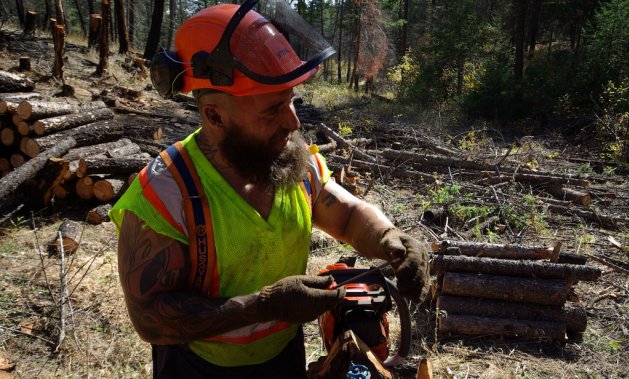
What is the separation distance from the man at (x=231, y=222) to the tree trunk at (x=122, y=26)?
47.0 feet

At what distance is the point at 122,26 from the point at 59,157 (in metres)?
10.6

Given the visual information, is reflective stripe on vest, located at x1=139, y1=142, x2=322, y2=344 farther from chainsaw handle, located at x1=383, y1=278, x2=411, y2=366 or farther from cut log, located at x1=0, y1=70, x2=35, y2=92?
cut log, located at x1=0, y1=70, x2=35, y2=92

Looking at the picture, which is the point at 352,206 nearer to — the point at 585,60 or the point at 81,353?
the point at 81,353

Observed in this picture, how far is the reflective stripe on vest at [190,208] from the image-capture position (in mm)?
1465

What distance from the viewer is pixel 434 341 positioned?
3.73 metres

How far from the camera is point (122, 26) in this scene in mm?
14766

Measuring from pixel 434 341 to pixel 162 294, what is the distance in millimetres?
2891

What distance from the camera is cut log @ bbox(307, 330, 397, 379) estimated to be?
1.60 m

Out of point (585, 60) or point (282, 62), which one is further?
point (585, 60)

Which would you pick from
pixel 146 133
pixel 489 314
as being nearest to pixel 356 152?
pixel 146 133

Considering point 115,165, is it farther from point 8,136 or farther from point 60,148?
point 8,136

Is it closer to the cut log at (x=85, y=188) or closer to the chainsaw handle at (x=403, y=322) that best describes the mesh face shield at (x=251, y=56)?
the chainsaw handle at (x=403, y=322)

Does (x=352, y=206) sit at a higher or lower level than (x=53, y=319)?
higher

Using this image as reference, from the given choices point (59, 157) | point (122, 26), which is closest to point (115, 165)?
point (59, 157)
